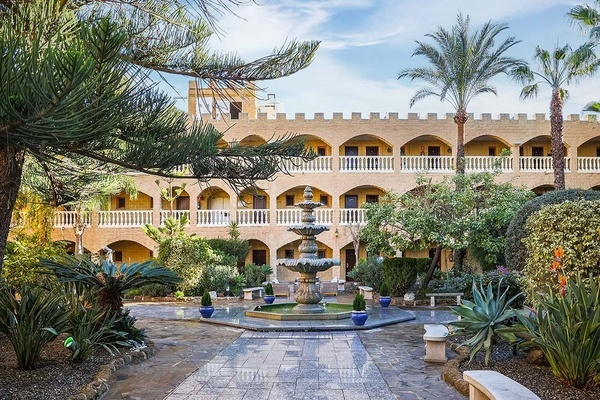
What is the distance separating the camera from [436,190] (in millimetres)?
17750

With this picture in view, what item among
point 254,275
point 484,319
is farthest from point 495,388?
point 254,275

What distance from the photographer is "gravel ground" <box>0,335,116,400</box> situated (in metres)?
5.82

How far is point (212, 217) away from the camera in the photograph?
29.5 m

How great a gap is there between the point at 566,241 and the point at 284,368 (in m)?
4.30

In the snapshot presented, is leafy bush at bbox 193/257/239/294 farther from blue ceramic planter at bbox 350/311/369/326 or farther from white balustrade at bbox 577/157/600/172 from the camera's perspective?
white balustrade at bbox 577/157/600/172

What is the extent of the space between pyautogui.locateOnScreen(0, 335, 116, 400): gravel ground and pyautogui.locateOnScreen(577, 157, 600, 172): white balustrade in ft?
94.2

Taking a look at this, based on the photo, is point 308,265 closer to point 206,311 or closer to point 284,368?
point 206,311

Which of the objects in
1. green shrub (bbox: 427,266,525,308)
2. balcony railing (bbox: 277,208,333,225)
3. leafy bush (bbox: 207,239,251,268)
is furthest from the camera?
balcony railing (bbox: 277,208,333,225)

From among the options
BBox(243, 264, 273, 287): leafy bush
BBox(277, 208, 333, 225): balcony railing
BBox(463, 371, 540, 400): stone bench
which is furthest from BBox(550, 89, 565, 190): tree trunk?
BBox(463, 371, 540, 400): stone bench

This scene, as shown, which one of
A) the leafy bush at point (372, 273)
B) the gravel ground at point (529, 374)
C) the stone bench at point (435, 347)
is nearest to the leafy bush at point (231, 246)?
the leafy bush at point (372, 273)

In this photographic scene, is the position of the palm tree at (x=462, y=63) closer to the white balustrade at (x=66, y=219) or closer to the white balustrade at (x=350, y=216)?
the white balustrade at (x=350, y=216)

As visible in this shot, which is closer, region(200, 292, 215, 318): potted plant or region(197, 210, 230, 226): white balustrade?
region(200, 292, 215, 318): potted plant

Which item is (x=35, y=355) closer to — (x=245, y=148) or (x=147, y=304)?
(x=245, y=148)

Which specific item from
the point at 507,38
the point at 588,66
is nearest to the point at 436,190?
the point at 588,66
